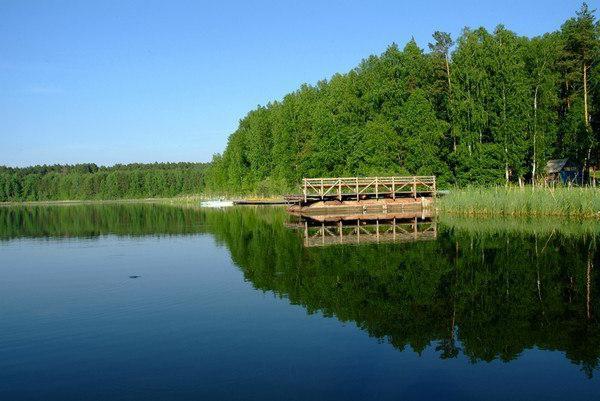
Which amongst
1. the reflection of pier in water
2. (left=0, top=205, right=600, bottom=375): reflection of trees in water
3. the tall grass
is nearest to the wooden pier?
the reflection of pier in water

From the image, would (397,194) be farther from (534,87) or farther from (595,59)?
(595,59)

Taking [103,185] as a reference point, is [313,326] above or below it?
below

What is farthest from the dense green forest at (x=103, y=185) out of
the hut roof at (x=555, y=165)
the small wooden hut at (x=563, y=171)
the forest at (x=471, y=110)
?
the small wooden hut at (x=563, y=171)

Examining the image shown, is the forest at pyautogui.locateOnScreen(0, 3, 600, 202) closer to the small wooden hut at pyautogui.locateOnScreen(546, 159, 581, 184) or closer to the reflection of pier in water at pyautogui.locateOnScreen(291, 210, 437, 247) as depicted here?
the small wooden hut at pyautogui.locateOnScreen(546, 159, 581, 184)

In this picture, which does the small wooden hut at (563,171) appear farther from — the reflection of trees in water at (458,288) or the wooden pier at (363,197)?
the reflection of trees in water at (458,288)

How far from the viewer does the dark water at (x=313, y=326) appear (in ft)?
27.5

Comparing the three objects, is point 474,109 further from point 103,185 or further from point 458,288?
point 103,185

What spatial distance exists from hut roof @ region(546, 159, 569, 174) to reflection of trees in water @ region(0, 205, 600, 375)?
28731 millimetres

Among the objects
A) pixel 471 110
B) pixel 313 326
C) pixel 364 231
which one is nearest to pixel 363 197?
pixel 471 110

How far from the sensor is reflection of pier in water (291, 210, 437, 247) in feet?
87.2

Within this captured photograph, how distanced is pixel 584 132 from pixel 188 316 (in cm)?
4525

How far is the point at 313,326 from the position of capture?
38.3 feet

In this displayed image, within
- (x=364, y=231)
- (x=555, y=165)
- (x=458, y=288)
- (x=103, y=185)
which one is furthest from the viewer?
(x=103, y=185)

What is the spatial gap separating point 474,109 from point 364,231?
81.5 feet
